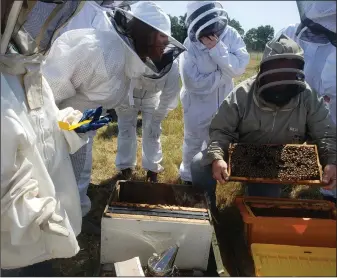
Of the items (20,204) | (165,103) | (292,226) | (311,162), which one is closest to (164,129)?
(165,103)

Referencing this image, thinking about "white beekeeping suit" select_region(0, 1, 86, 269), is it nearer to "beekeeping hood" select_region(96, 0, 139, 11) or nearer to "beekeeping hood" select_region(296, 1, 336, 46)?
"beekeeping hood" select_region(96, 0, 139, 11)

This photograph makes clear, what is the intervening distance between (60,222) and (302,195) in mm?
2426

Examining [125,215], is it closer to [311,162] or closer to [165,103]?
[311,162]

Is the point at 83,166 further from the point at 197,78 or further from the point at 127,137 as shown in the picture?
the point at 197,78

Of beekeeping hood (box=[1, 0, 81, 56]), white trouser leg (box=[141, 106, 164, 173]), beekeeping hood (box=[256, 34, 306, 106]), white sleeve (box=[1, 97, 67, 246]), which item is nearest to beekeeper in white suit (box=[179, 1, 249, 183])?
white trouser leg (box=[141, 106, 164, 173])

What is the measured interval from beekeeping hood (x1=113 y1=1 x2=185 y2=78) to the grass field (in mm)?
626

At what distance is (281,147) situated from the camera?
2.38 meters

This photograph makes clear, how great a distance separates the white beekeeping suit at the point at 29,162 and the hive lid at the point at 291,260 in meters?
0.89

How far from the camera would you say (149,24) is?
238 cm

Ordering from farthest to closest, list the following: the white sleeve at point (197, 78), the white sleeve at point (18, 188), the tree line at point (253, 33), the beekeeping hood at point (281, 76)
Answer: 1. the white sleeve at point (197, 78)
2. the tree line at point (253, 33)
3. the beekeeping hood at point (281, 76)
4. the white sleeve at point (18, 188)

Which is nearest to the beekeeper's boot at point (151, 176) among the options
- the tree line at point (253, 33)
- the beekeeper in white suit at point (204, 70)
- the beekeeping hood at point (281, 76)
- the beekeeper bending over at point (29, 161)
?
the beekeeper in white suit at point (204, 70)

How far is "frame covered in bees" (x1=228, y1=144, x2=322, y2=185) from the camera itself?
2207mm

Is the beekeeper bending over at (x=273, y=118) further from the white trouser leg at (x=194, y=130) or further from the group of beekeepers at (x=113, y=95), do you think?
the white trouser leg at (x=194, y=130)

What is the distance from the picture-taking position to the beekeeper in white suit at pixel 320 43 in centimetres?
160
